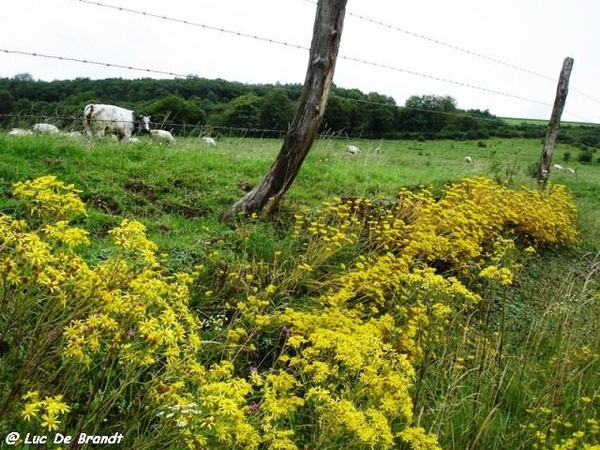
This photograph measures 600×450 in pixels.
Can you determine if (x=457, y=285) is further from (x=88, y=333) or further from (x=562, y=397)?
(x=88, y=333)

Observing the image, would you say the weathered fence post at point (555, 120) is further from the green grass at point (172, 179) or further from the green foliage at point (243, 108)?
the green foliage at point (243, 108)

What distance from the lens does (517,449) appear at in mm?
3104

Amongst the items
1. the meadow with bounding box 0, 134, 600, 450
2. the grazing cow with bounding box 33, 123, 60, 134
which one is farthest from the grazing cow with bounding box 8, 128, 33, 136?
the meadow with bounding box 0, 134, 600, 450

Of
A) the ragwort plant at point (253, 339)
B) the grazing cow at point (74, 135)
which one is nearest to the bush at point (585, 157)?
the ragwort plant at point (253, 339)

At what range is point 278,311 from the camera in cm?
367

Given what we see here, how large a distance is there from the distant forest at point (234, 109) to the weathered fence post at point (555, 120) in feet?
5.23

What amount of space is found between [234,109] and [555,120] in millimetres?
11419

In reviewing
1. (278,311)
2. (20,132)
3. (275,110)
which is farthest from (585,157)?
(278,311)

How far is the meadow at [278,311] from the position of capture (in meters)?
1.88

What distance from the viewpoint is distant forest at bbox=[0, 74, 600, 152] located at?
9.98 metres

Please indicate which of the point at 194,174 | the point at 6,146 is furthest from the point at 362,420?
the point at 6,146

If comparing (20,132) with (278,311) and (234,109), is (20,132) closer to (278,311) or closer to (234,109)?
(278,311)

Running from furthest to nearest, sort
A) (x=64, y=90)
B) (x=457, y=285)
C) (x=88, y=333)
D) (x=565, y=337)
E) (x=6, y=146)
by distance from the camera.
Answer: (x=64, y=90), (x=6, y=146), (x=565, y=337), (x=457, y=285), (x=88, y=333)

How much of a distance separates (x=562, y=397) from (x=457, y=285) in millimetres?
1110
